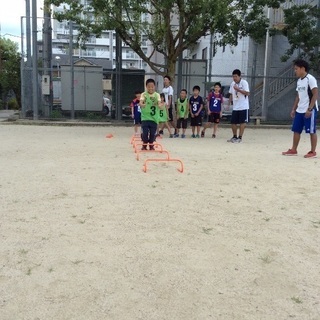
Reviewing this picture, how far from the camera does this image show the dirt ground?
2695 mm

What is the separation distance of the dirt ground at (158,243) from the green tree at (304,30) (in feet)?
35.1

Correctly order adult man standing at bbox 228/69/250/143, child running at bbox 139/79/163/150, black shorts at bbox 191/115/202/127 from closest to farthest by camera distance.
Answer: child running at bbox 139/79/163/150
adult man standing at bbox 228/69/250/143
black shorts at bbox 191/115/202/127

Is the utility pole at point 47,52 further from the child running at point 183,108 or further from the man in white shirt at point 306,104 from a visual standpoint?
the man in white shirt at point 306,104

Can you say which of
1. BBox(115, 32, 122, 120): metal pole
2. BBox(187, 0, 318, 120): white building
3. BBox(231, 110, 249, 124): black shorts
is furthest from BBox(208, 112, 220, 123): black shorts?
BBox(115, 32, 122, 120): metal pole

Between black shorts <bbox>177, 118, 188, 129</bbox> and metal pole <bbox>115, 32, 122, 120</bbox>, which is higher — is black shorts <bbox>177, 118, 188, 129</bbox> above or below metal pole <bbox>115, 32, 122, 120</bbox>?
below

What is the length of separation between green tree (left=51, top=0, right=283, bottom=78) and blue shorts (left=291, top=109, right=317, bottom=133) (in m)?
5.52

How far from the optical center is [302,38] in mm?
16000

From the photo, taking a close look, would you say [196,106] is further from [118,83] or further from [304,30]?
[304,30]

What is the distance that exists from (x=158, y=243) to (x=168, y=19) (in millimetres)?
11549

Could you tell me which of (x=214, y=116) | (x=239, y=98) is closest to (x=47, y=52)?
(x=214, y=116)

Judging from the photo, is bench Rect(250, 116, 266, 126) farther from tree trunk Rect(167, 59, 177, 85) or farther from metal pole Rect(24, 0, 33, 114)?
metal pole Rect(24, 0, 33, 114)

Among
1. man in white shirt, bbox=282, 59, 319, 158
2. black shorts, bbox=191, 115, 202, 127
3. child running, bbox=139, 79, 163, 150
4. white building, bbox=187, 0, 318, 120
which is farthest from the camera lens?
white building, bbox=187, 0, 318, 120

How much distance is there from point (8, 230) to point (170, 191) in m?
2.25

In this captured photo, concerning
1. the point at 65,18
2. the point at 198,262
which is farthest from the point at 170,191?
the point at 65,18
